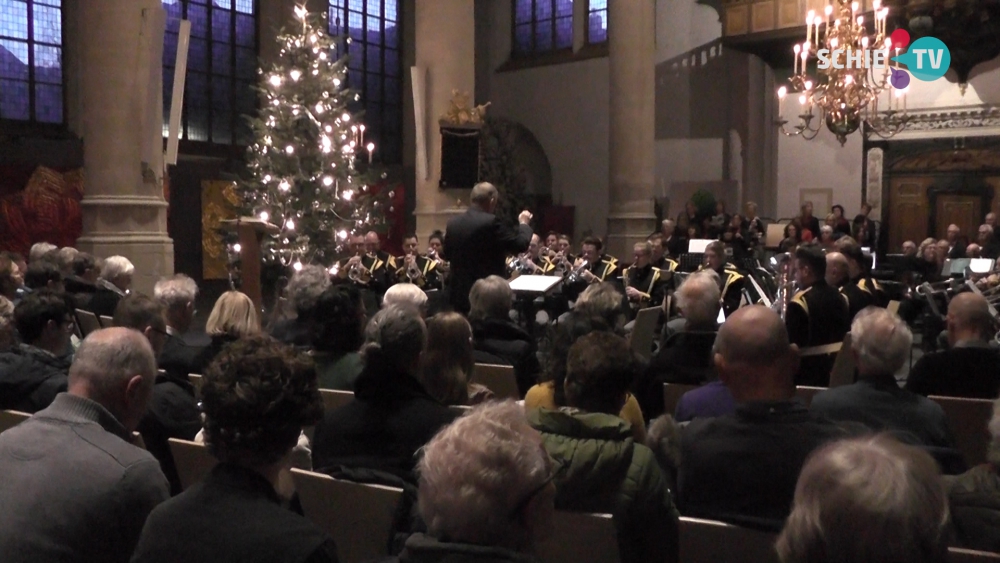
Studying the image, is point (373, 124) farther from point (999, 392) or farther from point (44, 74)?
point (999, 392)

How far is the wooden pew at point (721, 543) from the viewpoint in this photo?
219cm

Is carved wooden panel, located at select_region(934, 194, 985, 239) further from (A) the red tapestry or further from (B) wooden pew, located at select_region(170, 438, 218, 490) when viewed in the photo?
(B) wooden pew, located at select_region(170, 438, 218, 490)

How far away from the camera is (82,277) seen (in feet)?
22.5

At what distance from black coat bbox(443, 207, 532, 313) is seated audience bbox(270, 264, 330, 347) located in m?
1.25

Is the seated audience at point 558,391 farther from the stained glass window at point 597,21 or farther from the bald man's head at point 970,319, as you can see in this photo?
the stained glass window at point 597,21

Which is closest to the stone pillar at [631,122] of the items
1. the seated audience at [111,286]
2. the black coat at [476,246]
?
the black coat at [476,246]

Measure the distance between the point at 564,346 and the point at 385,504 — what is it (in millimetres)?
1120

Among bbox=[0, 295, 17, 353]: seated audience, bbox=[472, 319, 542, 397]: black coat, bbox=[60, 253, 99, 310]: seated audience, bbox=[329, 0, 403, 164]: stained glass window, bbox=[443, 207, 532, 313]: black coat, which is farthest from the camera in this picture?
bbox=[329, 0, 403, 164]: stained glass window

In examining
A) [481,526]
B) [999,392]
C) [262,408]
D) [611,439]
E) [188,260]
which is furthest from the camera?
[188,260]

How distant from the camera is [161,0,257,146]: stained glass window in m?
16.8

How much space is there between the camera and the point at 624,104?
14695mm

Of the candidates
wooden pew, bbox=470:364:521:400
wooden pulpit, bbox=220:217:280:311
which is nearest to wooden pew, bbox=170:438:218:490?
wooden pew, bbox=470:364:521:400

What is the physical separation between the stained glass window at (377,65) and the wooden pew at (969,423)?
650 inches

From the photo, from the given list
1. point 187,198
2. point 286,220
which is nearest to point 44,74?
point 187,198
